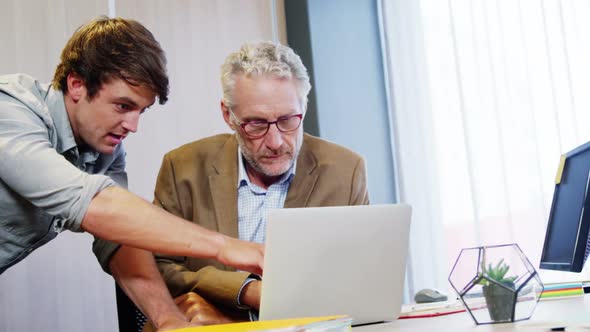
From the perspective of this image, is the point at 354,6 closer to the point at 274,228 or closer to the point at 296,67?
the point at 296,67

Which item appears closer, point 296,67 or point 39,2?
point 296,67

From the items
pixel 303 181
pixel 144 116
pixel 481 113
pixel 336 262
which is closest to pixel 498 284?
pixel 336 262

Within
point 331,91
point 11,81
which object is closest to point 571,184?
point 11,81

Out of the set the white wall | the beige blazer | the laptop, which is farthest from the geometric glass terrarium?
the white wall

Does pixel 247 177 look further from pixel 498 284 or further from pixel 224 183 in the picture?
pixel 498 284

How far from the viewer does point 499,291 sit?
4.20 ft

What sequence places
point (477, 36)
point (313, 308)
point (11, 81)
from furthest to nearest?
point (477, 36) → point (11, 81) → point (313, 308)

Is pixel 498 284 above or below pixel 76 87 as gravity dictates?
below

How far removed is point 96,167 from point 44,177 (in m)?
0.50

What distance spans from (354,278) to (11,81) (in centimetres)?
104

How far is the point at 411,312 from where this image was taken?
1.74 m

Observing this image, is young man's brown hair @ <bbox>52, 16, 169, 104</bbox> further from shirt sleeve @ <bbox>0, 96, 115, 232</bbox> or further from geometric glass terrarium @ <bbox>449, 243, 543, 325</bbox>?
geometric glass terrarium @ <bbox>449, 243, 543, 325</bbox>

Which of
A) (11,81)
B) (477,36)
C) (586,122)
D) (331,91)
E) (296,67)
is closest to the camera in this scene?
(11,81)

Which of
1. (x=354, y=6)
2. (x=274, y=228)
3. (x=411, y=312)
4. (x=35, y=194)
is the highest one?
(x=354, y=6)
